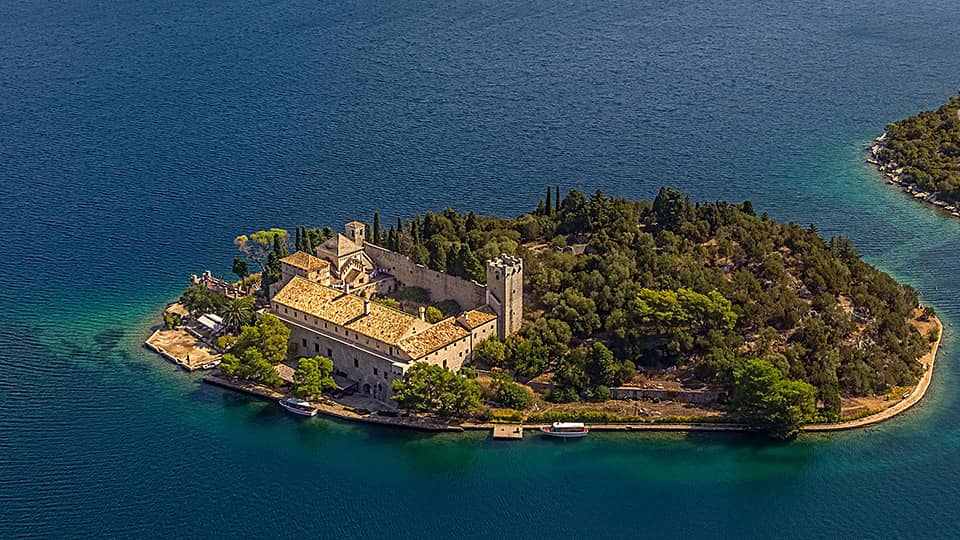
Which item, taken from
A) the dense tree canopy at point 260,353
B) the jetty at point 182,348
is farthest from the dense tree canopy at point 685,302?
the jetty at point 182,348

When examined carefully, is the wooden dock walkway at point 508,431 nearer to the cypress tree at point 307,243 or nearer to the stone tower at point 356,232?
the stone tower at point 356,232

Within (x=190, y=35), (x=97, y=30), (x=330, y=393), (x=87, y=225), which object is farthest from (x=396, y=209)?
(x=97, y=30)

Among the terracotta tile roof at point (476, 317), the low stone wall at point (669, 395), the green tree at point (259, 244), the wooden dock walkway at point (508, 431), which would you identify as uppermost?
the terracotta tile roof at point (476, 317)

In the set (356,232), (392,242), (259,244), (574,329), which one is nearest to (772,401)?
(574,329)

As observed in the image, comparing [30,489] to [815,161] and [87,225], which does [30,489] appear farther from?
[815,161]

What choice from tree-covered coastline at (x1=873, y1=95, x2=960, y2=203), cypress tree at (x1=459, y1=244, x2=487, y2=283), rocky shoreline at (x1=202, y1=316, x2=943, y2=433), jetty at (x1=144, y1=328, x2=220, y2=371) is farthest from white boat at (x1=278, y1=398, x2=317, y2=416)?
tree-covered coastline at (x1=873, y1=95, x2=960, y2=203)
